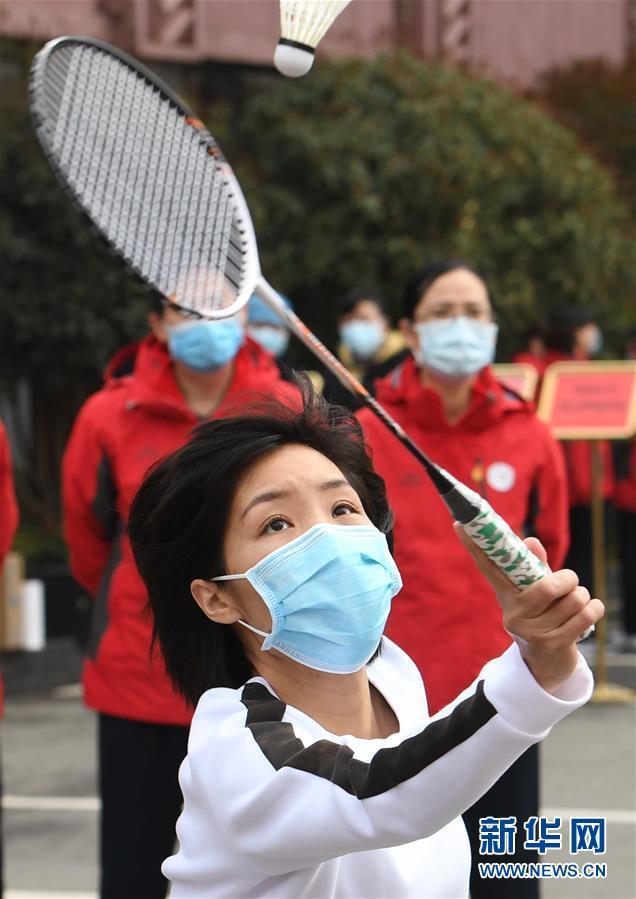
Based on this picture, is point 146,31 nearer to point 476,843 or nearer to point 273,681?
point 476,843

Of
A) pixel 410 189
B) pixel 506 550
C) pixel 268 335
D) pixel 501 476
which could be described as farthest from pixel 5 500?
pixel 410 189

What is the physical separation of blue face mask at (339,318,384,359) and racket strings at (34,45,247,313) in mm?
5518

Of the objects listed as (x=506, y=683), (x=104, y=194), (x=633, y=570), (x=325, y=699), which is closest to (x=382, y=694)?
(x=325, y=699)

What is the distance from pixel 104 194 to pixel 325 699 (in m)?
1.31

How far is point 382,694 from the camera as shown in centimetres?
247

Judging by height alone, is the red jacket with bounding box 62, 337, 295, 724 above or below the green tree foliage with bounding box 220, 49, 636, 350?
below

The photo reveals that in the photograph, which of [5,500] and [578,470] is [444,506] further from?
[578,470]

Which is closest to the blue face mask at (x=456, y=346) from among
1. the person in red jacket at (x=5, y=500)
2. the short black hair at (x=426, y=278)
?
the short black hair at (x=426, y=278)

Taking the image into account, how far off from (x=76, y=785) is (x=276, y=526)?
471cm

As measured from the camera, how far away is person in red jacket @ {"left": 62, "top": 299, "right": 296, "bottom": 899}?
159 inches

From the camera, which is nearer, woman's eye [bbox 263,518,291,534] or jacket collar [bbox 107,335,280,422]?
woman's eye [bbox 263,518,291,534]

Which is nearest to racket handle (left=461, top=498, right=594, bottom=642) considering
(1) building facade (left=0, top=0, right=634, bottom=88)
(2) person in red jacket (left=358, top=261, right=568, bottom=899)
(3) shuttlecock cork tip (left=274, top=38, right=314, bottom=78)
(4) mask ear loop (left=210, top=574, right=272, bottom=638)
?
(4) mask ear loop (left=210, top=574, right=272, bottom=638)

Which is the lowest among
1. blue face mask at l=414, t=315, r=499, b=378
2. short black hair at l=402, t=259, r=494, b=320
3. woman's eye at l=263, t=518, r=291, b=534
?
woman's eye at l=263, t=518, r=291, b=534

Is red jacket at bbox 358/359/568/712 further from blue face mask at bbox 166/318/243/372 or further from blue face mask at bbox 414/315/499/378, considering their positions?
blue face mask at bbox 166/318/243/372
